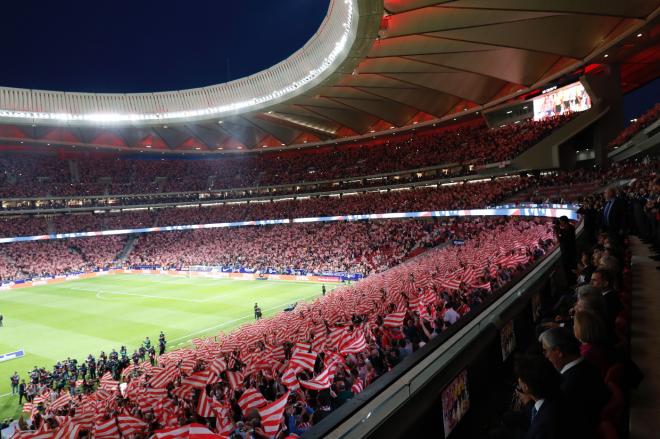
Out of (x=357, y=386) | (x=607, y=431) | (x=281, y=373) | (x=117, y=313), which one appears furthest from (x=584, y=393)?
(x=117, y=313)

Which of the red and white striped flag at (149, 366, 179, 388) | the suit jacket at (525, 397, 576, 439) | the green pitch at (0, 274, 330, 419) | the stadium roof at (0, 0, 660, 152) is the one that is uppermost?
the stadium roof at (0, 0, 660, 152)

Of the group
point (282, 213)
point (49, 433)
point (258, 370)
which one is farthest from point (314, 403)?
point (282, 213)

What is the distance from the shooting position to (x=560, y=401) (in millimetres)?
2871

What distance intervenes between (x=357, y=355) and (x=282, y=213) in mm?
53728

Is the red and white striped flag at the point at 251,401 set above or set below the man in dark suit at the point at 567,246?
below

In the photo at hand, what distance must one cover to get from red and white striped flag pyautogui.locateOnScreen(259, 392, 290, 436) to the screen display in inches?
142

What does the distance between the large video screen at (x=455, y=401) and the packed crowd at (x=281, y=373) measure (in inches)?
85.9

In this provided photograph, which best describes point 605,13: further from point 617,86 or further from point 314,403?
point 314,403

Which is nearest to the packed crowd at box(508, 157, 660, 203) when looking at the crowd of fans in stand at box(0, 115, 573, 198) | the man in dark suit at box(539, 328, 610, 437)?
the crowd of fans in stand at box(0, 115, 573, 198)

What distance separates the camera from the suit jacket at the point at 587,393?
3.10 meters

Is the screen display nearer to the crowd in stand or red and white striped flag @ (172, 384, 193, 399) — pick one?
red and white striped flag @ (172, 384, 193, 399)

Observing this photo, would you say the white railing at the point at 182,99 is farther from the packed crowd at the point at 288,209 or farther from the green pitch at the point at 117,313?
the green pitch at the point at 117,313

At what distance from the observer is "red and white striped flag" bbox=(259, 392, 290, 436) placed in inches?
270

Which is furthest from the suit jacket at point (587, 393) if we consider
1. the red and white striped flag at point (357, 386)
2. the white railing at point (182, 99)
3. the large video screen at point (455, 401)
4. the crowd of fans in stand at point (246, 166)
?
the crowd of fans in stand at point (246, 166)
